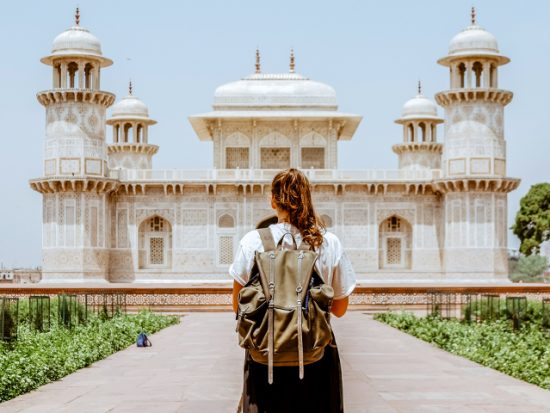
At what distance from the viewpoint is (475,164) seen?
28219 mm

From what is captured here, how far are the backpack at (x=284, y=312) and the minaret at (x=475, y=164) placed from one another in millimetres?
25152

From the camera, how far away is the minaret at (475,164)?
28.0 meters

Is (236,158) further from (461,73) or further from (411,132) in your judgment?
(411,132)

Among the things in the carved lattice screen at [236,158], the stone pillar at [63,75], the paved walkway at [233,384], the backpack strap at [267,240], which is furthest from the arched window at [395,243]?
the backpack strap at [267,240]

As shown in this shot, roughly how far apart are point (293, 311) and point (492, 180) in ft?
84.0

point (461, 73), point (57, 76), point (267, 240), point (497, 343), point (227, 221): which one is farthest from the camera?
point (227, 221)

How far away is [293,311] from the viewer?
3111 millimetres

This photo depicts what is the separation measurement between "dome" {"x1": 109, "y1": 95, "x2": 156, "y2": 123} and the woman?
34.0m

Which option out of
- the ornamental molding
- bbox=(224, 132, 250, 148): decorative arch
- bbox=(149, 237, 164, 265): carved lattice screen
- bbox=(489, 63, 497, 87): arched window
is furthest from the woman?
bbox=(224, 132, 250, 148): decorative arch

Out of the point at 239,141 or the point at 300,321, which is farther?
the point at 239,141

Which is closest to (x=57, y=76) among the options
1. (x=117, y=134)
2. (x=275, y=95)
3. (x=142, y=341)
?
(x=275, y=95)

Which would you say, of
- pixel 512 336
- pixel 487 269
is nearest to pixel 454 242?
pixel 487 269

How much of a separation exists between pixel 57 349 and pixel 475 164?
69.8 ft

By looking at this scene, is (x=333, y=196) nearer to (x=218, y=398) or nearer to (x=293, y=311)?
(x=218, y=398)
